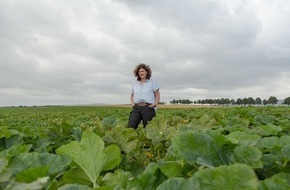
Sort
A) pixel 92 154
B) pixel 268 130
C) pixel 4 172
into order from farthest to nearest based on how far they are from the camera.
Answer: pixel 268 130 < pixel 92 154 < pixel 4 172

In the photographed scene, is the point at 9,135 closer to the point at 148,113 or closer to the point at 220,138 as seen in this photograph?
the point at 220,138

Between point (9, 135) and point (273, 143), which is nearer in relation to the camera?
point (273, 143)

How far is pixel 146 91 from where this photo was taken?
952 cm

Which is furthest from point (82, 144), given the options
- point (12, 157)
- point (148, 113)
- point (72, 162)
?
point (148, 113)

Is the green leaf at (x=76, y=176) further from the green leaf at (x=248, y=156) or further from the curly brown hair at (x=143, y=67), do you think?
the curly brown hair at (x=143, y=67)

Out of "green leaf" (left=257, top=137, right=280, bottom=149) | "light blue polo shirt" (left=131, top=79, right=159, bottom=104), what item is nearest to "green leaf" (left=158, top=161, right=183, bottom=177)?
"green leaf" (left=257, top=137, right=280, bottom=149)

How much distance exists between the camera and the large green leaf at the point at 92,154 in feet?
3.93

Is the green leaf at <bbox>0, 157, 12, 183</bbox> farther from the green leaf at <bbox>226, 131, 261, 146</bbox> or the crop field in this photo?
the green leaf at <bbox>226, 131, 261, 146</bbox>

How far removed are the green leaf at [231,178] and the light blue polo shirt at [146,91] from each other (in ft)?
28.5

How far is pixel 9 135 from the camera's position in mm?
2094

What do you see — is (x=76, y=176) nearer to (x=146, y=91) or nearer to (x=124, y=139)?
(x=124, y=139)

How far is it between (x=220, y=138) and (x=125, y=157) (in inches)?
33.5

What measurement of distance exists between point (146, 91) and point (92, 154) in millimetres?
8332

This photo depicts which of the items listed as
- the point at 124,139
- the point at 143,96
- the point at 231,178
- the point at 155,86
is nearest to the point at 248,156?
the point at 231,178
